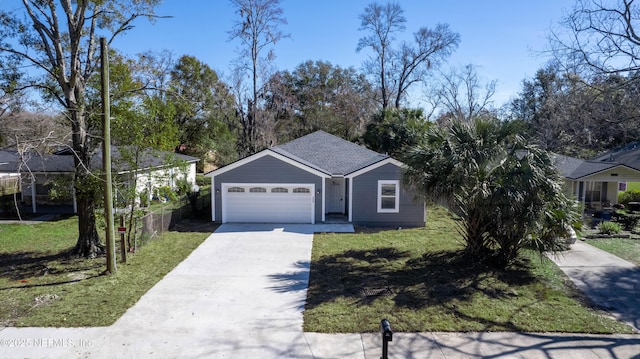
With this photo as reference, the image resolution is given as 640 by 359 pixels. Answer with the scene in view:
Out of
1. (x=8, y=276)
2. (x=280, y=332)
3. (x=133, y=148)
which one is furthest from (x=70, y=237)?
(x=280, y=332)

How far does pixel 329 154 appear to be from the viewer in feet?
65.5

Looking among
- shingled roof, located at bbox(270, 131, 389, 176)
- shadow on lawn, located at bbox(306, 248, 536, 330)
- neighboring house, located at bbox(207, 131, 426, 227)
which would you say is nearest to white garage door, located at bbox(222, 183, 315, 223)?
neighboring house, located at bbox(207, 131, 426, 227)

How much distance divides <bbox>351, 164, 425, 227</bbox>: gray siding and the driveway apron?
15.8 ft

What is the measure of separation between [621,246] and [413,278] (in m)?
8.45

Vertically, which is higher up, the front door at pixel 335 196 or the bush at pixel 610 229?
the front door at pixel 335 196

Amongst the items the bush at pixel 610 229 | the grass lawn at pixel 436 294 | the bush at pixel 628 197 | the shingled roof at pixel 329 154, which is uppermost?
the shingled roof at pixel 329 154

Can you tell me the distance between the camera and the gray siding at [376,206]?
16250mm

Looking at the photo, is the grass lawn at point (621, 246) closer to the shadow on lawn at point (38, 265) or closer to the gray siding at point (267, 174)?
the gray siding at point (267, 174)

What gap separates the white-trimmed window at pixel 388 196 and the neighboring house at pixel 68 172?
7.84 metres

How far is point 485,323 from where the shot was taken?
7055mm

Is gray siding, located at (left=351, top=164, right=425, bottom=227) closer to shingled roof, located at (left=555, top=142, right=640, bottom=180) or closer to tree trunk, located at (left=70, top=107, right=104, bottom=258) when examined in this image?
shingled roof, located at (left=555, top=142, right=640, bottom=180)

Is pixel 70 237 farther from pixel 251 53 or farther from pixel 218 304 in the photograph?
pixel 251 53

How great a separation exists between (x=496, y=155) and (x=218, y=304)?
7652 millimetres

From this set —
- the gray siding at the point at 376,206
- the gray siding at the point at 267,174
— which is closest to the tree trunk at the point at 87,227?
the gray siding at the point at 267,174
